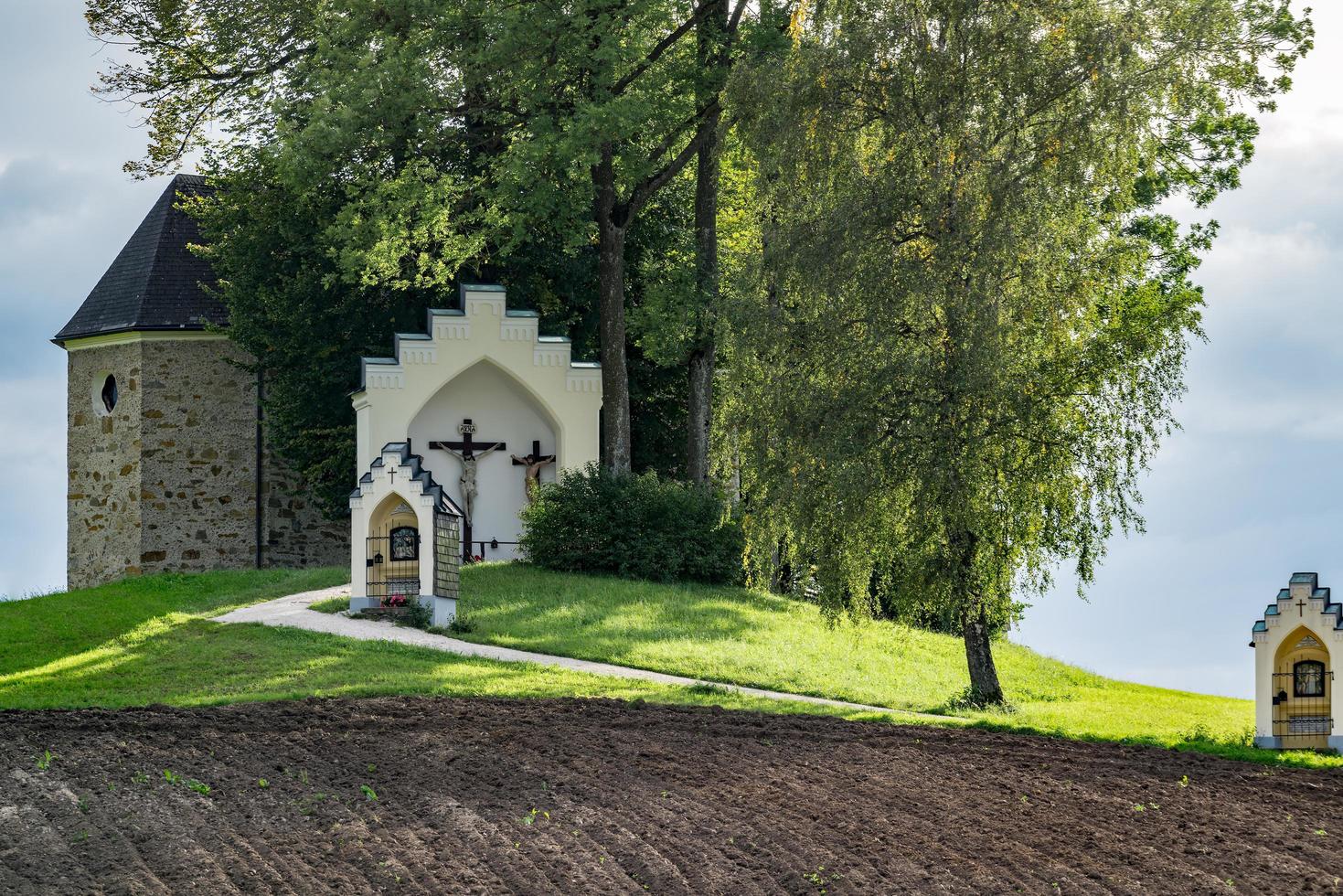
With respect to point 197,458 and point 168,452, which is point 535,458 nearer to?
point 197,458

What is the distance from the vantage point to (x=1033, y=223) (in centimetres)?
1491

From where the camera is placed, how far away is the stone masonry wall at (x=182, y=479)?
26.2 meters

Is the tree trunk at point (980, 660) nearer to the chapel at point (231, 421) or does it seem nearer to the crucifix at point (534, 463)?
the chapel at point (231, 421)

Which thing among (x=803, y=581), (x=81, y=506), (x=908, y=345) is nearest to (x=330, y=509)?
(x=81, y=506)

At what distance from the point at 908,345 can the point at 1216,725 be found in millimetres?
5890

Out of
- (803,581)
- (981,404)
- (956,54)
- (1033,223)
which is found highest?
(956,54)

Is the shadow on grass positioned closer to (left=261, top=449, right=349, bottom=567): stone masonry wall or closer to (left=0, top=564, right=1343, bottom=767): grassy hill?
(left=0, top=564, right=1343, bottom=767): grassy hill

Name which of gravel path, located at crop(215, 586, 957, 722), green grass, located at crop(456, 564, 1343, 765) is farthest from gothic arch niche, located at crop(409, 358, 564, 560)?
gravel path, located at crop(215, 586, 957, 722)

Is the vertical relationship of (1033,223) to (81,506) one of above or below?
above

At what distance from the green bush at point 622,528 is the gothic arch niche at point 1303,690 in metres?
9.59

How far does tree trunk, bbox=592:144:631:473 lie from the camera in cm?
2353

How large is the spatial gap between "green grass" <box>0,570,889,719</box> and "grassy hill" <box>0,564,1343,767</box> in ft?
0.13

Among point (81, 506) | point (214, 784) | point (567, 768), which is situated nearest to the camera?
point (214, 784)

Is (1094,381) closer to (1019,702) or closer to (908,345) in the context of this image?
(908,345)
